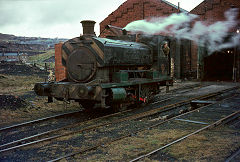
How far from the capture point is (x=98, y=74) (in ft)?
25.7

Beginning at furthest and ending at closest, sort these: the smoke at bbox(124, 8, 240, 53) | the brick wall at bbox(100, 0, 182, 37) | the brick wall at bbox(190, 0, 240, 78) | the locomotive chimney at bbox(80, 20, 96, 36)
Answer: the brick wall at bbox(100, 0, 182, 37) → the brick wall at bbox(190, 0, 240, 78) → the smoke at bbox(124, 8, 240, 53) → the locomotive chimney at bbox(80, 20, 96, 36)

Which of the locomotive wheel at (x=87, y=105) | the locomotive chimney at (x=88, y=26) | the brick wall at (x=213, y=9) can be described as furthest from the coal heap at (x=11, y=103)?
the brick wall at (x=213, y=9)

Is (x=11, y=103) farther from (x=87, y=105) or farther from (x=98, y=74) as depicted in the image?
(x=98, y=74)

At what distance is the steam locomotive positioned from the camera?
286 inches

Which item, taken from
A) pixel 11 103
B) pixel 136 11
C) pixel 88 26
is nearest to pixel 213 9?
pixel 136 11

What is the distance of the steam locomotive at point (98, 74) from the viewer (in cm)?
727

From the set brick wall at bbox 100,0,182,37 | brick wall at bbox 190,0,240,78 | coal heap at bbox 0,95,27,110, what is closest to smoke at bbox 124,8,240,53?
brick wall at bbox 190,0,240,78

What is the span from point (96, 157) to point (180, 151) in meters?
1.73

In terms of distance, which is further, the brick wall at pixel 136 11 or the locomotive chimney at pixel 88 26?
the brick wall at pixel 136 11

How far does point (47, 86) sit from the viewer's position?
788 centimetres

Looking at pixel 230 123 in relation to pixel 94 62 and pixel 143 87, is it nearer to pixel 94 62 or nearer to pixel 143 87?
pixel 143 87

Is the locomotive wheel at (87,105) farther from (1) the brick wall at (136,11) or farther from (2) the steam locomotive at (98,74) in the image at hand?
(1) the brick wall at (136,11)

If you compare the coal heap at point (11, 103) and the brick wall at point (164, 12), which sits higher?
the brick wall at point (164, 12)

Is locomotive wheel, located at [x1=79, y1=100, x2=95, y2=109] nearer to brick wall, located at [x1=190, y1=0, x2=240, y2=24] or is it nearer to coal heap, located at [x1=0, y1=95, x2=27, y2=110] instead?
coal heap, located at [x1=0, y1=95, x2=27, y2=110]
